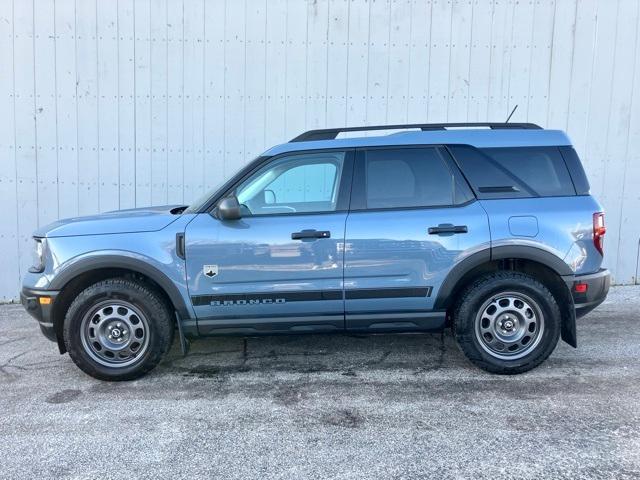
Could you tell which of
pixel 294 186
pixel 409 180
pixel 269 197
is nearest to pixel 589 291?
pixel 409 180

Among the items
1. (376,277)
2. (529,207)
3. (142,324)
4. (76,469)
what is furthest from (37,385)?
(529,207)

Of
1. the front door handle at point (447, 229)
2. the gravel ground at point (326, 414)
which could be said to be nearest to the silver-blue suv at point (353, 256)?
the front door handle at point (447, 229)

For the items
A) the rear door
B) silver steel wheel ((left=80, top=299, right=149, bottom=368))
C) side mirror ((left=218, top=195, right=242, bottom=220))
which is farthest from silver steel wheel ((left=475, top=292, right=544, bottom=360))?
silver steel wheel ((left=80, top=299, right=149, bottom=368))

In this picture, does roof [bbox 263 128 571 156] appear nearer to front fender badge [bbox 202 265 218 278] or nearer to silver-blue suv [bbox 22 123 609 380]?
silver-blue suv [bbox 22 123 609 380]

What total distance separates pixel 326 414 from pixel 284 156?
1968 millimetres

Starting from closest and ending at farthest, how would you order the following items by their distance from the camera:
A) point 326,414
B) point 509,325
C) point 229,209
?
point 326,414 < point 229,209 < point 509,325

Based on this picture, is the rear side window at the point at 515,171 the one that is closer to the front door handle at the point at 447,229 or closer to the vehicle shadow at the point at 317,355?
the front door handle at the point at 447,229

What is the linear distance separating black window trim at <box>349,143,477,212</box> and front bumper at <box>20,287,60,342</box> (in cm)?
240

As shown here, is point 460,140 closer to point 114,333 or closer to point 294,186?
point 294,186

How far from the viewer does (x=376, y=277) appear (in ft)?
13.5

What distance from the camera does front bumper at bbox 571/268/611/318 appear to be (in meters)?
4.14

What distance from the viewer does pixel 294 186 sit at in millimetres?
4297

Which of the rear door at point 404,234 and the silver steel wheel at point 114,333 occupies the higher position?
the rear door at point 404,234

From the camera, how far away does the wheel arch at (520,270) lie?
411cm
